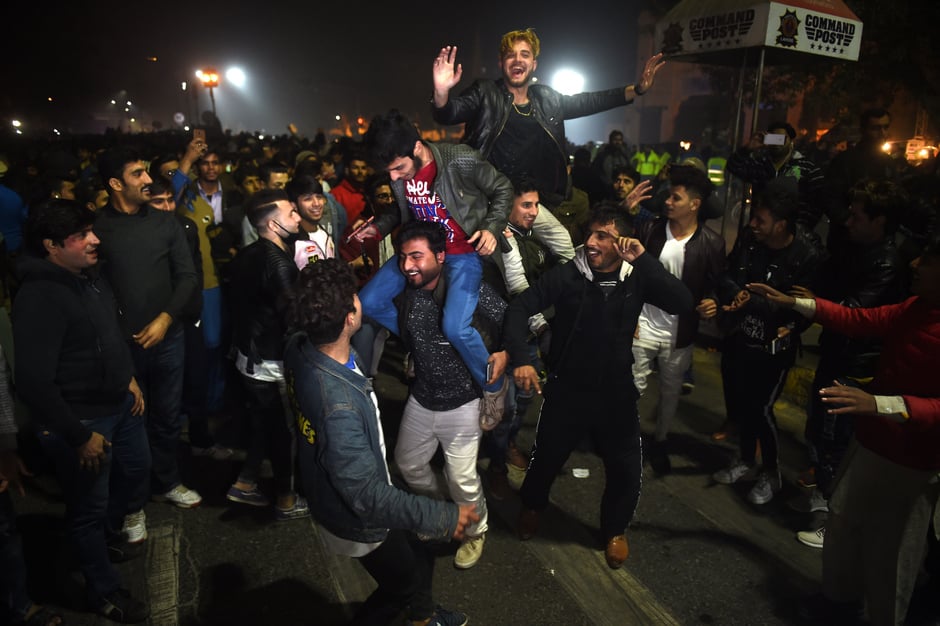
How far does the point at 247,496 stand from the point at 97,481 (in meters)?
1.51

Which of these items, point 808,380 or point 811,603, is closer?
point 811,603

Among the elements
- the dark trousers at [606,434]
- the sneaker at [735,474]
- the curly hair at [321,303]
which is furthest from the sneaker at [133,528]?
the sneaker at [735,474]

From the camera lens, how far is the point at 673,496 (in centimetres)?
504

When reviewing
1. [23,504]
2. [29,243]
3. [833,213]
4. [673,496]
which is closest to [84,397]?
[29,243]

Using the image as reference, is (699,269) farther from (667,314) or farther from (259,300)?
(259,300)

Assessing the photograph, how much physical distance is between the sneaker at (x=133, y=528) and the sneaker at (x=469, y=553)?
2.29 meters

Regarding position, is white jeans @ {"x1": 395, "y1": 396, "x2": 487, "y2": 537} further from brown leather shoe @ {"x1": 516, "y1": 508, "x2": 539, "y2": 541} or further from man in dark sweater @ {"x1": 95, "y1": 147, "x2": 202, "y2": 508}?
man in dark sweater @ {"x1": 95, "y1": 147, "x2": 202, "y2": 508}

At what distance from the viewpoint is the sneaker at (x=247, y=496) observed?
4855mm

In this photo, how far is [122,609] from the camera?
11.8 ft

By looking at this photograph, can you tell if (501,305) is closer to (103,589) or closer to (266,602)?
(266,602)

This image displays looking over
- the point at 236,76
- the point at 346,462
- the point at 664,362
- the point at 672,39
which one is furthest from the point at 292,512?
the point at 236,76

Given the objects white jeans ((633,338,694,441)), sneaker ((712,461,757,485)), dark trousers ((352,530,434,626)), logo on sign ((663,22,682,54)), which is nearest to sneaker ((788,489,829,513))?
sneaker ((712,461,757,485))

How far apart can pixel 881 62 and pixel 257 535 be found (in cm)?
1986

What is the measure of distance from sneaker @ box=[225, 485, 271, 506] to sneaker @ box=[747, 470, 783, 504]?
3967 mm
